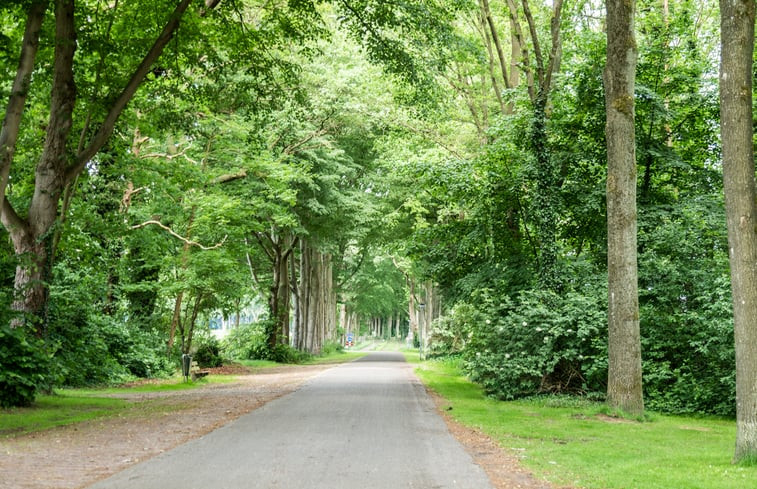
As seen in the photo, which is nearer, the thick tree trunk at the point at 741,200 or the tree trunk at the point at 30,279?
the thick tree trunk at the point at 741,200

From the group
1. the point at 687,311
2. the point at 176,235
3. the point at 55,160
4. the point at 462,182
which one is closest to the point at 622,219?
the point at 687,311

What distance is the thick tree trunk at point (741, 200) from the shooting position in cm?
832

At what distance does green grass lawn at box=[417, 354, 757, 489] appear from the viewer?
24.4 feet

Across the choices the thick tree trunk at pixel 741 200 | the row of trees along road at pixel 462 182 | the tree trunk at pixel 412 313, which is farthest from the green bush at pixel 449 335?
the thick tree trunk at pixel 741 200

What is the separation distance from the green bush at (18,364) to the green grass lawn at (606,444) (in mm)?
8145

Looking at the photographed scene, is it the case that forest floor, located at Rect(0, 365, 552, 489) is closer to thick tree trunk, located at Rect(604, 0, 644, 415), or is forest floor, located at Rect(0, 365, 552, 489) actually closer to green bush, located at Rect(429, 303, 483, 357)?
thick tree trunk, located at Rect(604, 0, 644, 415)

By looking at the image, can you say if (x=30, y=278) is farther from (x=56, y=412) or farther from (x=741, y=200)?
(x=741, y=200)

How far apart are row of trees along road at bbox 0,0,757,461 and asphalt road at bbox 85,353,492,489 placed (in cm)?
389

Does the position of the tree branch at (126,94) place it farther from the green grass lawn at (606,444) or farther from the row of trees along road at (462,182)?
the green grass lawn at (606,444)

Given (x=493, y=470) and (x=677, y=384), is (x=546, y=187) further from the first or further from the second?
(x=493, y=470)

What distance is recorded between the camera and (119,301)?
81.6ft

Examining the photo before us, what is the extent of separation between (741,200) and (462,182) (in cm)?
1176

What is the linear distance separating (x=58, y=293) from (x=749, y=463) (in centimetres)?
1459

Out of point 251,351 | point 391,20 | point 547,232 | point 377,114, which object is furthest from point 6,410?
point 251,351
